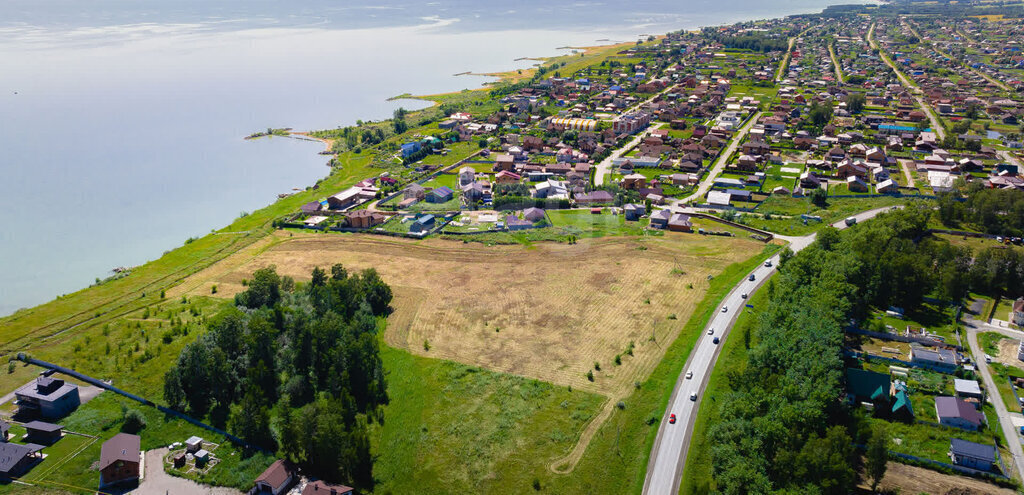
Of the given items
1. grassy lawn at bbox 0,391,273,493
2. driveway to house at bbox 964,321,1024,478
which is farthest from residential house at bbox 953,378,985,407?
grassy lawn at bbox 0,391,273,493

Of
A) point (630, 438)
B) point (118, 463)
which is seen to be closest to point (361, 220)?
point (118, 463)

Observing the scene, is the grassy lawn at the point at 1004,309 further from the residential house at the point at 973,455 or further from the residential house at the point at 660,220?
the residential house at the point at 660,220

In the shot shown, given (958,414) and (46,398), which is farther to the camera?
(46,398)

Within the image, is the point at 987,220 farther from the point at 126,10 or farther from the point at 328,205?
the point at 126,10

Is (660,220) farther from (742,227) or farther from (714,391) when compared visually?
(714,391)

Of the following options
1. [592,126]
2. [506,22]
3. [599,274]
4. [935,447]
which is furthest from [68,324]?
[506,22]

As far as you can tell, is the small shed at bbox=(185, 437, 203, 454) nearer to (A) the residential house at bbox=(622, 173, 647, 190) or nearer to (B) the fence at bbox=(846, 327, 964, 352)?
(B) the fence at bbox=(846, 327, 964, 352)
